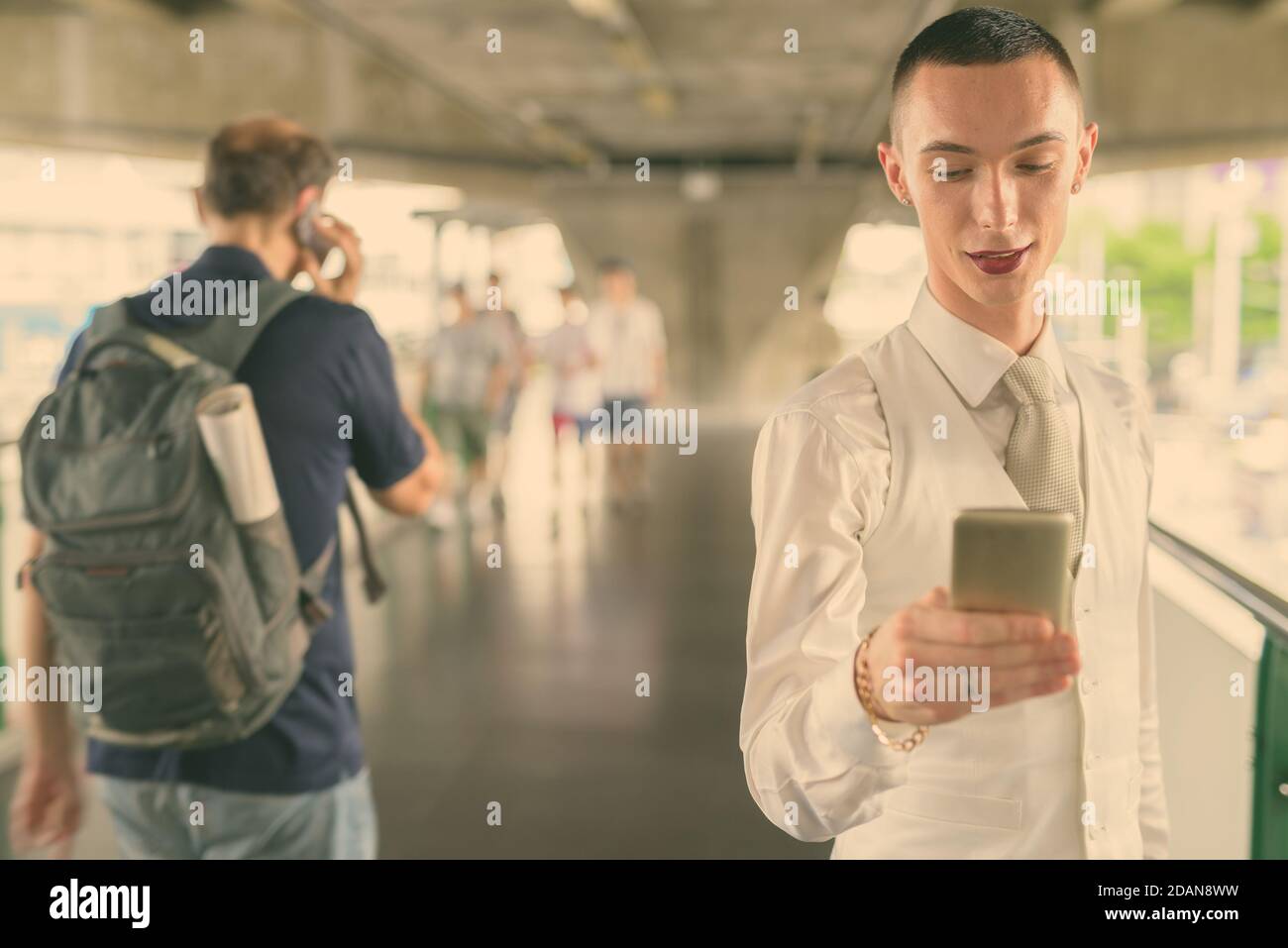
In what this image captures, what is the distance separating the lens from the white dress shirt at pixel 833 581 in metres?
1.07

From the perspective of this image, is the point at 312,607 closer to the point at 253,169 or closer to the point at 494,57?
the point at 253,169

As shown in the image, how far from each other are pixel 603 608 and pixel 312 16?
15.4 ft

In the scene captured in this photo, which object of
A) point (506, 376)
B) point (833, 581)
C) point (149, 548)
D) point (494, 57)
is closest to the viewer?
point (833, 581)

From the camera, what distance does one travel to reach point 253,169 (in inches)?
78.0

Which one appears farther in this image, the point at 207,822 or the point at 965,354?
the point at 207,822

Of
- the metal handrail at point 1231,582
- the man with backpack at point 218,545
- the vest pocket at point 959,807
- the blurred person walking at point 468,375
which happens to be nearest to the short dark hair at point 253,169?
the man with backpack at point 218,545

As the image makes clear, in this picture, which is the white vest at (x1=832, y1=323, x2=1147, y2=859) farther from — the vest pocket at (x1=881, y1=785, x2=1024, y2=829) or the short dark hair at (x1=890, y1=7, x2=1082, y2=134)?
the short dark hair at (x1=890, y1=7, x2=1082, y2=134)

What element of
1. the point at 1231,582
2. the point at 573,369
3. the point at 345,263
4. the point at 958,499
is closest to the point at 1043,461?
the point at 958,499

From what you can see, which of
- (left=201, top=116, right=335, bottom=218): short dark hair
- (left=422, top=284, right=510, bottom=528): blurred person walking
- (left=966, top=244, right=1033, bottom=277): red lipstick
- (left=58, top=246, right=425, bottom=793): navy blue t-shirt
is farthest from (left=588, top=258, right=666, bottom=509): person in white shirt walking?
(left=966, top=244, right=1033, bottom=277): red lipstick

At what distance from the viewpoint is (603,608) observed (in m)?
6.33

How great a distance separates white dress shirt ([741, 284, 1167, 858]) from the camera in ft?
3.51

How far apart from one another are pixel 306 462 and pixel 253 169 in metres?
0.49
